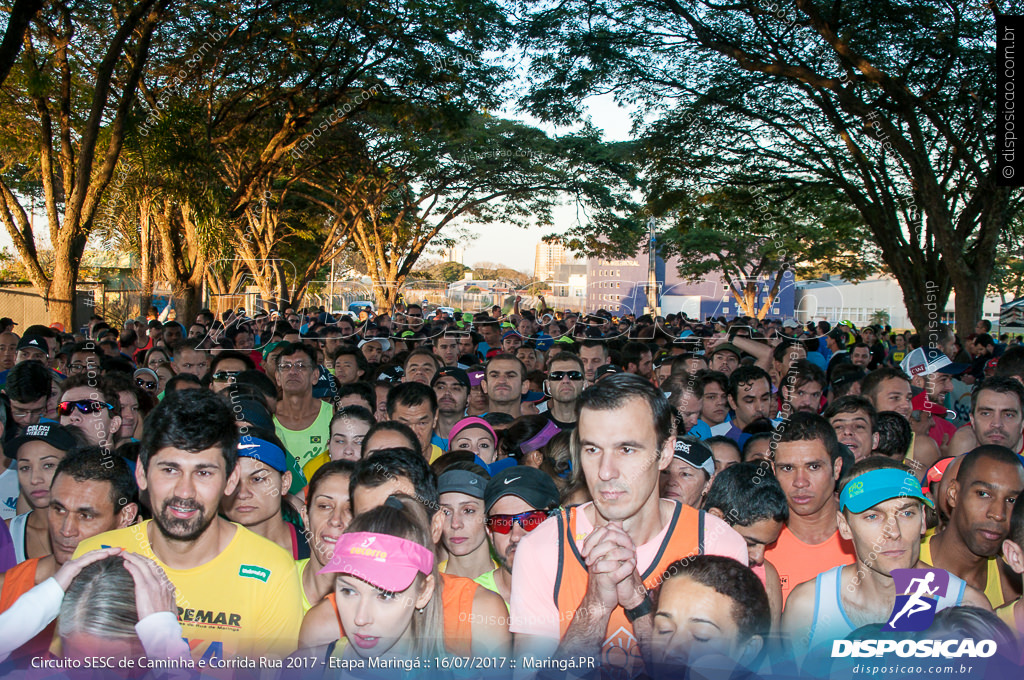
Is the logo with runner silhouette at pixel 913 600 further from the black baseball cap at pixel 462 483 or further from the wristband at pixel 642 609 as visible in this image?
the black baseball cap at pixel 462 483

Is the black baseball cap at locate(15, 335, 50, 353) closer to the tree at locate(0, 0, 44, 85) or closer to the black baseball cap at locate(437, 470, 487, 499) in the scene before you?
the tree at locate(0, 0, 44, 85)

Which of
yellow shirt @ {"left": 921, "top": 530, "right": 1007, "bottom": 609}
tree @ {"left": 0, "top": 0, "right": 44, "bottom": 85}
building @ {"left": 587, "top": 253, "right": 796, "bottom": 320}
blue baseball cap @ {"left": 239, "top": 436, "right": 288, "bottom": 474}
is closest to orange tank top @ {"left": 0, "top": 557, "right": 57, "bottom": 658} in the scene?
blue baseball cap @ {"left": 239, "top": 436, "right": 288, "bottom": 474}

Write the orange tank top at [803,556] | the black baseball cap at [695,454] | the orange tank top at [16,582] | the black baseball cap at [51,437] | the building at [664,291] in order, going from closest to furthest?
1. the orange tank top at [16,582]
2. the orange tank top at [803,556]
3. the black baseball cap at [695,454]
4. the black baseball cap at [51,437]
5. the building at [664,291]

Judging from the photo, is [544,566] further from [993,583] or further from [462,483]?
[993,583]

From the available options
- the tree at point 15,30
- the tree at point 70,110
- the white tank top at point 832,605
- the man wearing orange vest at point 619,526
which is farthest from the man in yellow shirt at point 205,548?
the tree at point 70,110

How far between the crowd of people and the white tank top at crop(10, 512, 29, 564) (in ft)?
0.08

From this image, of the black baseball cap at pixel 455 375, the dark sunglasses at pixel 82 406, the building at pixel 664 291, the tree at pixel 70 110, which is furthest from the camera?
the building at pixel 664 291

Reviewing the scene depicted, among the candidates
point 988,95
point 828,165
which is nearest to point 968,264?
point 988,95

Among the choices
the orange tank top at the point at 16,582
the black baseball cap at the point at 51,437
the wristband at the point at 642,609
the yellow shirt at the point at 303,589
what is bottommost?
the yellow shirt at the point at 303,589

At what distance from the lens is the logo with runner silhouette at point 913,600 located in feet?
8.43

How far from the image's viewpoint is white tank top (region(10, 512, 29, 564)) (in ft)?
13.2

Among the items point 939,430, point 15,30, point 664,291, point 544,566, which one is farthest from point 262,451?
point 664,291

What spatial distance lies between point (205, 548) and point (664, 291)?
49397 mm

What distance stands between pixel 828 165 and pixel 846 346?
664 centimetres
